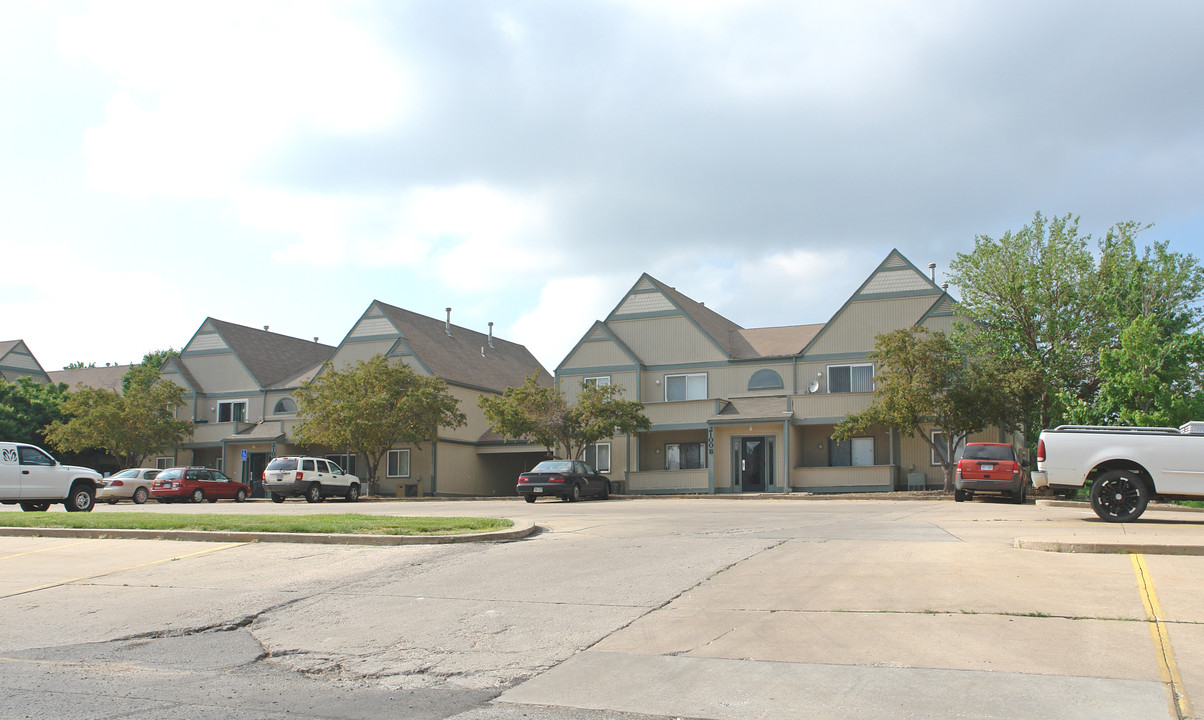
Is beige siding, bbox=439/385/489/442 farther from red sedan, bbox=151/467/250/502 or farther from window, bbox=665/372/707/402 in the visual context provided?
red sedan, bbox=151/467/250/502

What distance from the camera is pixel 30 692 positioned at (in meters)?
7.06

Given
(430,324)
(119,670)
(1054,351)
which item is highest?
(430,324)

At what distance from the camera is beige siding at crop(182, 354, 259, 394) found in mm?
53000

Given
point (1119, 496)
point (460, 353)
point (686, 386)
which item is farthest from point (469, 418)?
point (1119, 496)

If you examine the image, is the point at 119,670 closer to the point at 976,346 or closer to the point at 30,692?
the point at 30,692

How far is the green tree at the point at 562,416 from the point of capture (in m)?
38.5

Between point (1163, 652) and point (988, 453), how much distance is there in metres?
20.7

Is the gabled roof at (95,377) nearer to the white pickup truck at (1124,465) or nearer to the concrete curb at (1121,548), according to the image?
the white pickup truck at (1124,465)

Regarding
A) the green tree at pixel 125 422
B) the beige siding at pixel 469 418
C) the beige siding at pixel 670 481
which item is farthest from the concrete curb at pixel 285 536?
the green tree at pixel 125 422

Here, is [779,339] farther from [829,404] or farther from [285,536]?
[285,536]

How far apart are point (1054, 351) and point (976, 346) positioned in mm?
2520

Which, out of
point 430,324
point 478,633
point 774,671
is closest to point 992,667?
point 774,671

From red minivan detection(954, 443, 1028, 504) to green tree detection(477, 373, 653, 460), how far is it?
14.7 metres

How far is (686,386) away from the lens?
42750 mm
